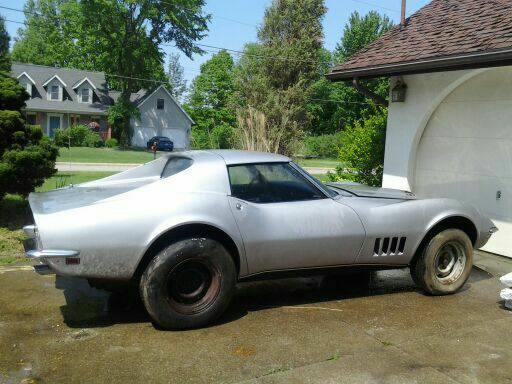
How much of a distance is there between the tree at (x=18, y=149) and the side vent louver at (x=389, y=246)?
5088 millimetres

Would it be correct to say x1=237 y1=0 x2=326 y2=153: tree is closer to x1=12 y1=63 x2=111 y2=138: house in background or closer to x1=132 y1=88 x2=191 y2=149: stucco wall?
x1=132 y1=88 x2=191 y2=149: stucco wall

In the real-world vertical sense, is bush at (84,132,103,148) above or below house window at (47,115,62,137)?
below

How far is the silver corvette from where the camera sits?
3754mm

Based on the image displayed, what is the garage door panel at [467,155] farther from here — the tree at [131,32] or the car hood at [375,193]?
the tree at [131,32]

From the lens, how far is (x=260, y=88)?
117 ft

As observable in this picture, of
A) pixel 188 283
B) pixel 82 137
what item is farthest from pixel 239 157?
pixel 82 137

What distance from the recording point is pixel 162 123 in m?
51.6

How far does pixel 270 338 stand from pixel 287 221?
38.5 inches

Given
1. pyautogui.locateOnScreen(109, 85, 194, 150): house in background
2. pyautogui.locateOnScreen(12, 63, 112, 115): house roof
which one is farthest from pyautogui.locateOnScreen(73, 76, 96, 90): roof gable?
pyautogui.locateOnScreen(109, 85, 194, 150): house in background

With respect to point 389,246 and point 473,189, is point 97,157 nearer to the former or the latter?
point 473,189

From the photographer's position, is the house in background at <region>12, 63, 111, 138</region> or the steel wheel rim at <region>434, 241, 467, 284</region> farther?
the house in background at <region>12, 63, 111, 138</region>

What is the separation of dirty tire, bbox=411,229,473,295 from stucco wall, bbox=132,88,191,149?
45.9 m

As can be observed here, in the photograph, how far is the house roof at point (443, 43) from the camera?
21.4 feet

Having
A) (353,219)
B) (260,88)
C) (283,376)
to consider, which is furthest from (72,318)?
(260,88)
